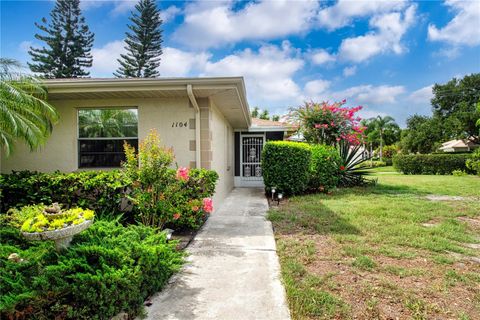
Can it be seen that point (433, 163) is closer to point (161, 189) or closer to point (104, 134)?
point (161, 189)

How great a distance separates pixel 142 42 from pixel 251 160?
694 inches

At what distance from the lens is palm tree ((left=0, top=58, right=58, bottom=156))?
4.91 m

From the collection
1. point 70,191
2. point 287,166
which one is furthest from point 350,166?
point 70,191

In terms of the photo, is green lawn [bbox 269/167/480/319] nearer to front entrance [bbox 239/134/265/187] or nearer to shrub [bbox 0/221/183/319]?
shrub [bbox 0/221/183/319]

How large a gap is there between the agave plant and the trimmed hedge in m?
11.6

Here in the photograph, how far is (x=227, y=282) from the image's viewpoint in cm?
295

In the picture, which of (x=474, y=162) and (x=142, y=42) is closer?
(x=474, y=162)

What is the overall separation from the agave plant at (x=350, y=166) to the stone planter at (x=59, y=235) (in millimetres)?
9856

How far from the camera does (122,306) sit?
89.3 inches

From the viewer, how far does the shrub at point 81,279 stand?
77.3 inches

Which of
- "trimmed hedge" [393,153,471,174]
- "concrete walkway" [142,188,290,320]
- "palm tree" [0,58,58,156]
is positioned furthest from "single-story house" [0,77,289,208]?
"trimmed hedge" [393,153,471,174]

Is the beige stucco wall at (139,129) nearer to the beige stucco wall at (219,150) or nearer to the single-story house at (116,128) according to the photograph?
the single-story house at (116,128)

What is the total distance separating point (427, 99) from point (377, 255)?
133 ft

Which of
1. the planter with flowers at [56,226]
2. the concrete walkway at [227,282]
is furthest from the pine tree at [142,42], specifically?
the planter with flowers at [56,226]
